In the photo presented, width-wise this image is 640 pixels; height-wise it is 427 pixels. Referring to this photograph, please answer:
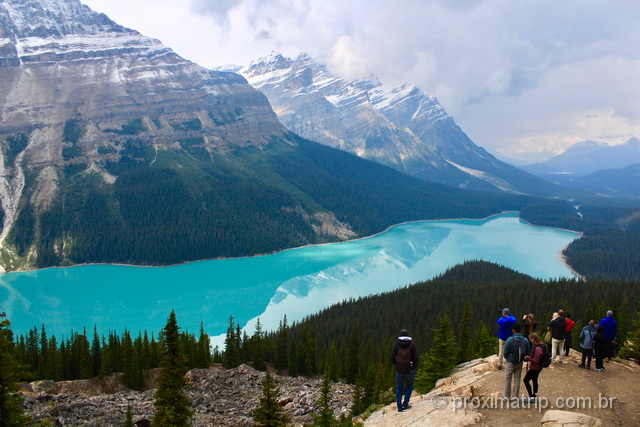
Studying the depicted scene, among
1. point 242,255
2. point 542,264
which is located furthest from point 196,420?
point 542,264

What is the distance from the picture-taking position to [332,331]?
253ft

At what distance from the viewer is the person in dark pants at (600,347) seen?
2242 centimetres

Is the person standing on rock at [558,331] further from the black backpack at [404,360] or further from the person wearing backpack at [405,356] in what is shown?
the black backpack at [404,360]

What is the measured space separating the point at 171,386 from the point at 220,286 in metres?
102

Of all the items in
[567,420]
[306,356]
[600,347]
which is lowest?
[306,356]

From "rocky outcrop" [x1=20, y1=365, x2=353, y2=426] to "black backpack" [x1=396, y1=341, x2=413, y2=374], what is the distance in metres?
15.3

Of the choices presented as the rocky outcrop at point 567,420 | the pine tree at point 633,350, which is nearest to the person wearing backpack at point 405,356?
the rocky outcrop at point 567,420

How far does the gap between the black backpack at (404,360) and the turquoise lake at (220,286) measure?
7373 cm

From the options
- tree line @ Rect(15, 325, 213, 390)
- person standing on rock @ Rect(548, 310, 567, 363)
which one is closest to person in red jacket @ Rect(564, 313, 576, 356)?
person standing on rock @ Rect(548, 310, 567, 363)

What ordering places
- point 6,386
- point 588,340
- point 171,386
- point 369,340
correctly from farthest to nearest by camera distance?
point 369,340 → point 171,386 → point 6,386 → point 588,340

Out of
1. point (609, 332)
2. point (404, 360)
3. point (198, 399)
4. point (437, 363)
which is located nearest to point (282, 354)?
point (198, 399)

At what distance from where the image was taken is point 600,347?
22.5m

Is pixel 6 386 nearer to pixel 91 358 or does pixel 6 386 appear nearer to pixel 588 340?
pixel 588 340

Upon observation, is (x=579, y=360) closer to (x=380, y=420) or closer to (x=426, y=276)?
(x=380, y=420)
